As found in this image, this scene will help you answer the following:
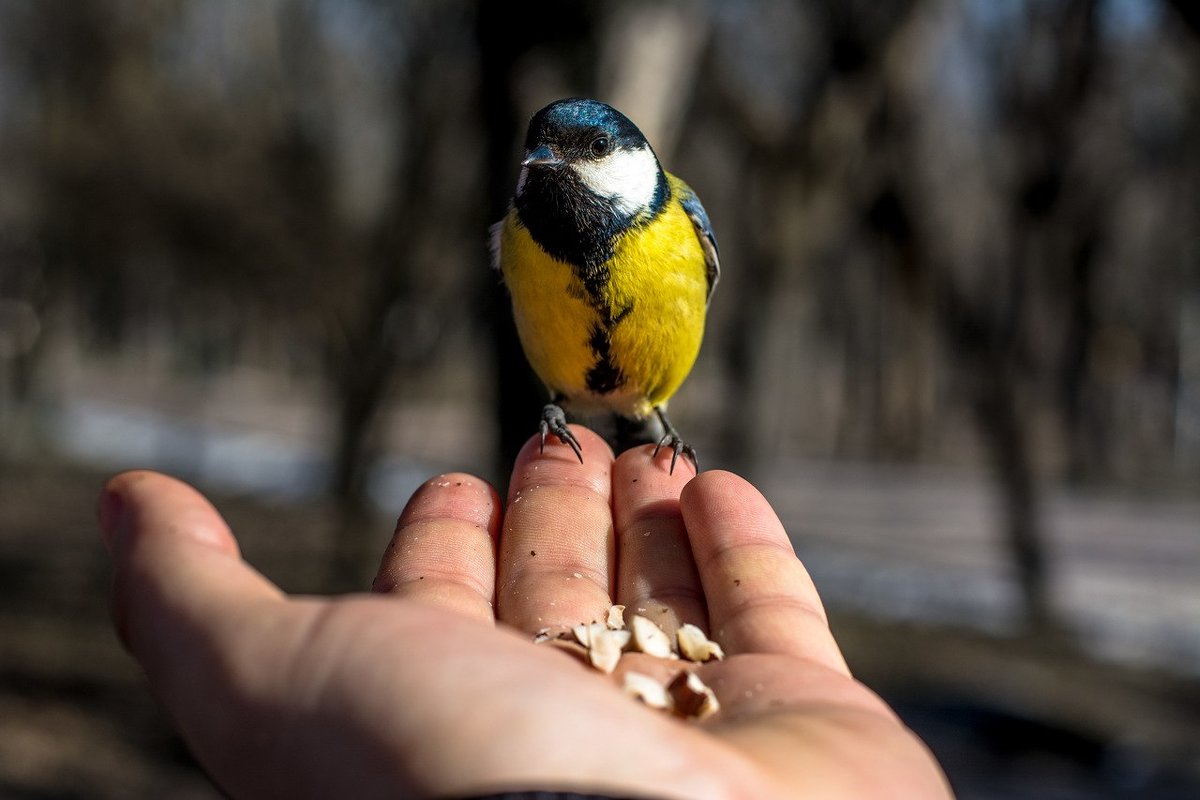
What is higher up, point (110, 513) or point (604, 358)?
point (604, 358)

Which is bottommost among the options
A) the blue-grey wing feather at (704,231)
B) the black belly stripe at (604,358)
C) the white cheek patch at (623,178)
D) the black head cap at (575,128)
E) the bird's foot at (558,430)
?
the bird's foot at (558,430)

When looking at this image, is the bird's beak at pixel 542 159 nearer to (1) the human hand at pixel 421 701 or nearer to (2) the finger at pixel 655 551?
(2) the finger at pixel 655 551

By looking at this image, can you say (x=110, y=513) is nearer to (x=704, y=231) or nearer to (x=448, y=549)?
(x=448, y=549)

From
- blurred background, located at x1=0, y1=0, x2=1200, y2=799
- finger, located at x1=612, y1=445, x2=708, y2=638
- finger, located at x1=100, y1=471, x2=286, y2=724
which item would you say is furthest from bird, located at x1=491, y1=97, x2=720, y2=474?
blurred background, located at x1=0, y1=0, x2=1200, y2=799

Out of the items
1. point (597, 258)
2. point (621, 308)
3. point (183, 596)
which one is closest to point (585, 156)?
point (597, 258)

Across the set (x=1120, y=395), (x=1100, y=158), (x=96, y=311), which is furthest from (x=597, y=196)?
(x=96, y=311)

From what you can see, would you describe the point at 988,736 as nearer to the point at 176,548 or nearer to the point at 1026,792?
the point at 1026,792

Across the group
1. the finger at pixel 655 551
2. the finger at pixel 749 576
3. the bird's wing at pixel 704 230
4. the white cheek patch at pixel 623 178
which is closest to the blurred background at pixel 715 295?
the bird's wing at pixel 704 230
